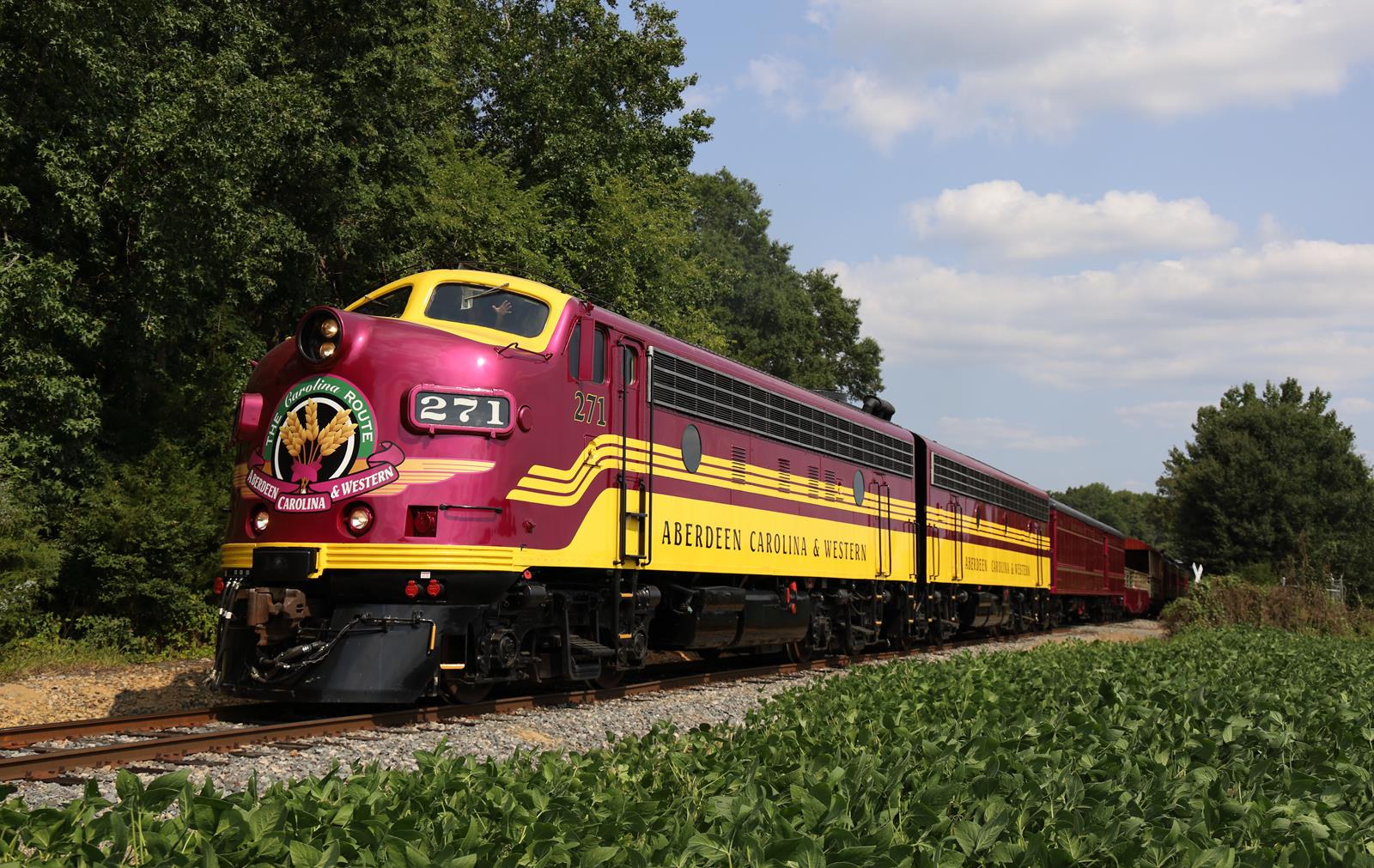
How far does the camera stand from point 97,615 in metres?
17.9

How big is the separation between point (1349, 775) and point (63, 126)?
1757cm

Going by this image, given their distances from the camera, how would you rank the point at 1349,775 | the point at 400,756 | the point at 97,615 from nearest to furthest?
the point at 1349,775, the point at 400,756, the point at 97,615

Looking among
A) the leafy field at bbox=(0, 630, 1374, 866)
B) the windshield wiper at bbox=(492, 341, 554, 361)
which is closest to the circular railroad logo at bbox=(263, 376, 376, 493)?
the windshield wiper at bbox=(492, 341, 554, 361)

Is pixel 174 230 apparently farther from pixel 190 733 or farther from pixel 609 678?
pixel 190 733

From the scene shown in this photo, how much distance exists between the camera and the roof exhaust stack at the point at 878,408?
74.5 feet

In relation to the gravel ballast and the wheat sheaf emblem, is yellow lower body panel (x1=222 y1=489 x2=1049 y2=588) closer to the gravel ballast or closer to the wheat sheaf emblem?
the wheat sheaf emblem

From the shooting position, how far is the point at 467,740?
916 centimetres

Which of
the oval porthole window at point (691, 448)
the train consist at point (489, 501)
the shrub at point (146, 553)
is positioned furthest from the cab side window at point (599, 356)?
the shrub at point (146, 553)

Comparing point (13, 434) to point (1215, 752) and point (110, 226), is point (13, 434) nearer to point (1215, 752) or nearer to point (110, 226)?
point (110, 226)

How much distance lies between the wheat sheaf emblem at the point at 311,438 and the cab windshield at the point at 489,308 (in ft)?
6.02

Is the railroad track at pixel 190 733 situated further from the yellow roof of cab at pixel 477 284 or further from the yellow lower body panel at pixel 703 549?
the yellow roof of cab at pixel 477 284

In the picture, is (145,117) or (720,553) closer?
(720,553)

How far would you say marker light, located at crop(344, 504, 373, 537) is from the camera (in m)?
9.88

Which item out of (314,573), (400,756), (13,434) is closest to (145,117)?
(13,434)
